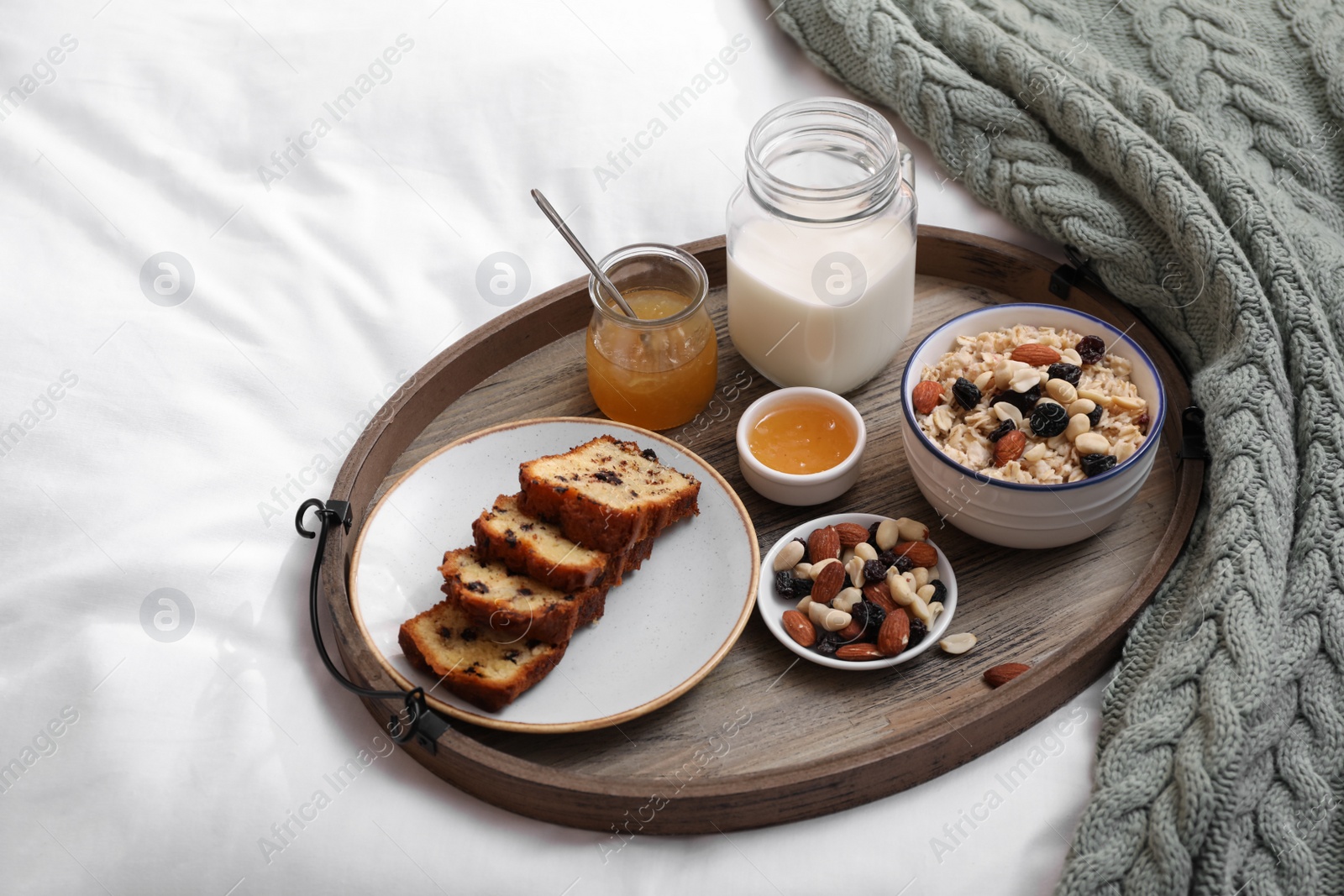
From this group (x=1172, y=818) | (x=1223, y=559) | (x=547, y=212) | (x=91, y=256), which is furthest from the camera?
(x=91, y=256)

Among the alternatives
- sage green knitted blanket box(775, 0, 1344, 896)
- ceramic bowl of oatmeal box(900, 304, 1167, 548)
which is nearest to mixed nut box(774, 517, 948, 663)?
ceramic bowl of oatmeal box(900, 304, 1167, 548)

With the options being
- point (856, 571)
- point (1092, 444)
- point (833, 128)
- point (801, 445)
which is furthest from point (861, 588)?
point (833, 128)

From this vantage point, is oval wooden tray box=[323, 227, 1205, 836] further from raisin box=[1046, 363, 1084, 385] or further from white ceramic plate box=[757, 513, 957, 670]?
raisin box=[1046, 363, 1084, 385]

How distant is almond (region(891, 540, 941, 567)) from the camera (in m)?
1.73

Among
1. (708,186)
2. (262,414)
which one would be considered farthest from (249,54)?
(708,186)

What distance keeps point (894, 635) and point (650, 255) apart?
786 millimetres

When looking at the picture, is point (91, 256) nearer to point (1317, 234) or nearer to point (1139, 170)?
point (1139, 170)

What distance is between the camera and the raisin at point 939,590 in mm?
1721

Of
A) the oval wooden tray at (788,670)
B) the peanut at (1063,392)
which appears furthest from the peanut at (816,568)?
the peanut at (1063,392)

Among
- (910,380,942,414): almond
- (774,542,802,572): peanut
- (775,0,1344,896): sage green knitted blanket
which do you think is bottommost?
(775,0,1344,896): sage green knitted blanket

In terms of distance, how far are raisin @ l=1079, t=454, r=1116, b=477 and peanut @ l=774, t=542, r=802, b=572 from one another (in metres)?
0.44

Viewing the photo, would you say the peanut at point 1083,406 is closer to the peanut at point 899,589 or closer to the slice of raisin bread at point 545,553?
the peanut at point 899,589

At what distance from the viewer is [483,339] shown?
2.05 meters

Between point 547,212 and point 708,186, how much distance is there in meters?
0.58
